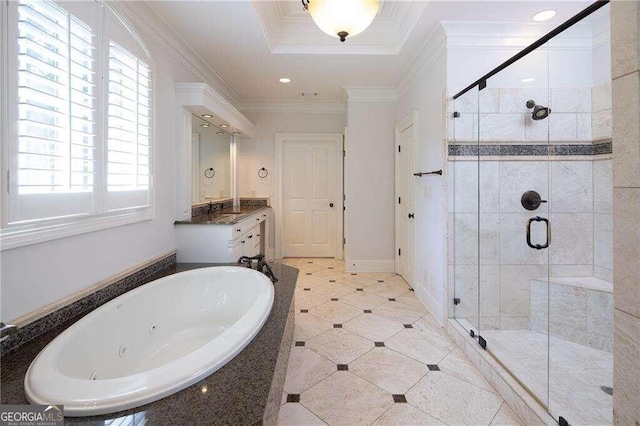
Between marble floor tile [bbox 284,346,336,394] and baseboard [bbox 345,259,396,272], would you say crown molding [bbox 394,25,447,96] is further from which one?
marble floor tile [bbox 284,346,336,394]

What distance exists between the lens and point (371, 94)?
4148 millimetres

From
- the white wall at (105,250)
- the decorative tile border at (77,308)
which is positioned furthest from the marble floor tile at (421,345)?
the white wall at (105,250)

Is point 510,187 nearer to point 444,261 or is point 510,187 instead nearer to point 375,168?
point 444,261

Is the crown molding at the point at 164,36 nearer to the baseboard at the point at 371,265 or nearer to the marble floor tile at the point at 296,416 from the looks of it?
the marble floor tile at the point at 296,416

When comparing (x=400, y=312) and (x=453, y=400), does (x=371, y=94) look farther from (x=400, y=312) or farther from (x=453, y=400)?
(x=453, y=400)

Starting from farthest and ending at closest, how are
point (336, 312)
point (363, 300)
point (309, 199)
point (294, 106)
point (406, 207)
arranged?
1. point (309, 199)
2. point (294, 106)
3. point (406, 207)
4. point (363, 300)
5. point (336, 312)

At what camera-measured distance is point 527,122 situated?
248 cm

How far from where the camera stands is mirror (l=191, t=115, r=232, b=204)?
10.8 ft

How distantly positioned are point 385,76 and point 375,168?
1.20 metres

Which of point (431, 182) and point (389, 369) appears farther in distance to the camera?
point (431, 182)

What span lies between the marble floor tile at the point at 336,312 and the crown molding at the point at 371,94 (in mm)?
2772

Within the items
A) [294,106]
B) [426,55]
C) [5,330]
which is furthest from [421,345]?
[294,106]

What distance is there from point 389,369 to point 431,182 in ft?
5.79

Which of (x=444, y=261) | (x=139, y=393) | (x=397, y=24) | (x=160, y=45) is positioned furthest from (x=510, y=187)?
(x=160, y=45)
